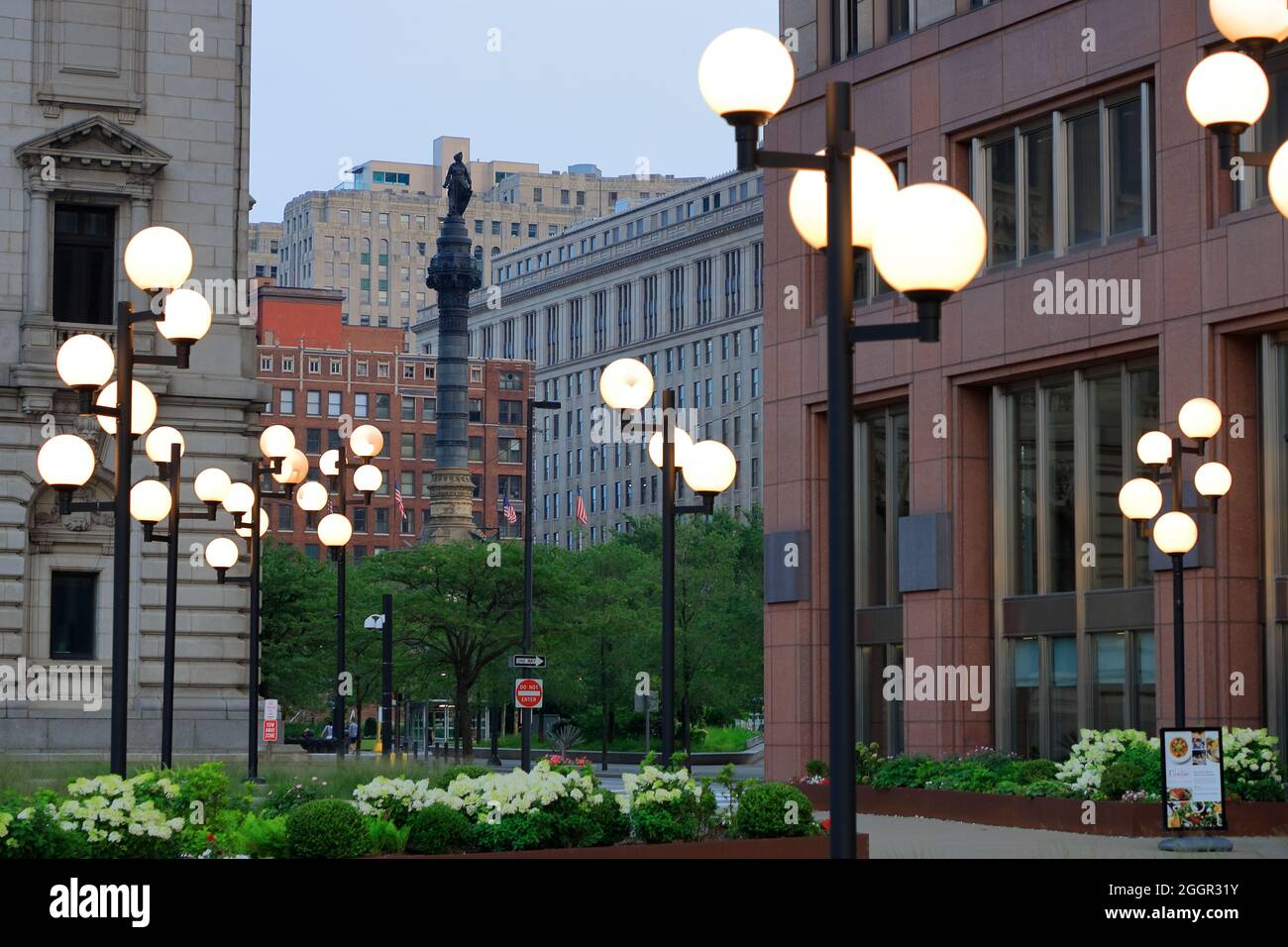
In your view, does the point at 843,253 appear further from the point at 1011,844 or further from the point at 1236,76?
the point at 1011,844

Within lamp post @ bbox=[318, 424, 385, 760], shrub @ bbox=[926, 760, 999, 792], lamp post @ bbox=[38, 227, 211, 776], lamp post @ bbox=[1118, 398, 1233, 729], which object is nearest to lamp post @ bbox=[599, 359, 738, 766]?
lamp post @ bbox=[38, 227, 211, 776]

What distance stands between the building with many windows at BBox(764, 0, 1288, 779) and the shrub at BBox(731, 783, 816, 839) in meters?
14.6

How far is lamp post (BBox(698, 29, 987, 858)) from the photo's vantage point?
10.0m

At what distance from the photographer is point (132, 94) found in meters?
42.1

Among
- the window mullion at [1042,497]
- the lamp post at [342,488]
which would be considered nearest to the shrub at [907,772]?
the window mullion at [1042,497]

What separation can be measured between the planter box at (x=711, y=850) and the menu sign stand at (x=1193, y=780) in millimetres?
5198

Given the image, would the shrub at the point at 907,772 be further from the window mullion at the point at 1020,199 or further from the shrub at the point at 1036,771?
the window mullion at the point at 1020,199

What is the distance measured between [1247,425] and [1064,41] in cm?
789

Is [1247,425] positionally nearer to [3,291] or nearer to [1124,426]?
[1124,426]

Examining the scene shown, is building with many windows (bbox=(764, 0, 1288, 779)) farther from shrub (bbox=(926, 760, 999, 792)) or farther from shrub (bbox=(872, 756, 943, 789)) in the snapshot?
shrub (bbox=(926, 760, 999, 792))

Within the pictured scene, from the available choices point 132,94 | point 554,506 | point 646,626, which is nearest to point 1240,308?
point 132,94

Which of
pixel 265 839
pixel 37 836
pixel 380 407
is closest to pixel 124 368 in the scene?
pixel 265 839

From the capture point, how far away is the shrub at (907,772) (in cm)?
3409

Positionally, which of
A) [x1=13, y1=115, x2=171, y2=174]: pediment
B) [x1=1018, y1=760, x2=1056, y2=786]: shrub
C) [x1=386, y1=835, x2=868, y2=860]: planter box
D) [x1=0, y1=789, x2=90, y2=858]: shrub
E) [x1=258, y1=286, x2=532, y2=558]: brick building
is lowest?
[x1=1018, y1=760, x2=1056, y2=786]: shrub
